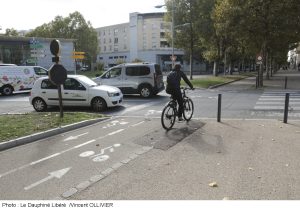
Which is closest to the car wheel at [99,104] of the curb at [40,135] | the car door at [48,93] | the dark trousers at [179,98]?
the car door at [48,93]

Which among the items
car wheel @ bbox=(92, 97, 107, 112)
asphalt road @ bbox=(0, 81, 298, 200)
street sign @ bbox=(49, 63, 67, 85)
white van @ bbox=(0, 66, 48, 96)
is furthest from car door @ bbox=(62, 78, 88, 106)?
white van @ bbox=(0, 66, 48, 96)

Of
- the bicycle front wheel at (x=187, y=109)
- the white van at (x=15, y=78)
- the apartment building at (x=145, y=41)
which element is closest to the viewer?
the bicycle front wheel at (x=187, y=109)

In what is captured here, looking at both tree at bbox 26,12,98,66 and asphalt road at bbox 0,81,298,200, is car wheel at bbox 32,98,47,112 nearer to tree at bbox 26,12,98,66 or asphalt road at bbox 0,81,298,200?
asphalt road at bbox 0,81,298,200

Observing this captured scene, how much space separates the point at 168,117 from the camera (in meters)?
9.08

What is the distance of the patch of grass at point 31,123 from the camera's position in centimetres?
827

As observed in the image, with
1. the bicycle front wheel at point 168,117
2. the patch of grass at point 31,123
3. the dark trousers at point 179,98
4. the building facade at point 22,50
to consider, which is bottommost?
the patch of grass at point 31,123

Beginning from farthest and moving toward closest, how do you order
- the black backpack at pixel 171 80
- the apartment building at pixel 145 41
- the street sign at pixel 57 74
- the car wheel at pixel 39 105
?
the apartment building at pixel 145 41, the car wheel at pixel 39 105, the street sign at pixel 57 74, the black backpack at pixel 171 80

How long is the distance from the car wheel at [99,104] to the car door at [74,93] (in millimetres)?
372

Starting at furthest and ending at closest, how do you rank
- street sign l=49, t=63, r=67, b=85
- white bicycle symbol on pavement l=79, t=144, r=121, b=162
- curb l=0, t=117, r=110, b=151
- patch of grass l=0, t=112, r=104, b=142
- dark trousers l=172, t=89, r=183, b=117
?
street sign l=49, t=63, r=67, b=85, dark trousers l=172, t=89, r=183, b=117, patch of grass l=0, t=112, r=104, b=142, curb l=0, t=117, r=110, b=151, white bicycle symbol on pavement l=79, t=144, r=121, b=162

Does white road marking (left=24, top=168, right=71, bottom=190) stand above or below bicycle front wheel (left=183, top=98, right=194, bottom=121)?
below

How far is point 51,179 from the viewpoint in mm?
5352

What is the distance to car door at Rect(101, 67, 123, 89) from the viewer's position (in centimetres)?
1856

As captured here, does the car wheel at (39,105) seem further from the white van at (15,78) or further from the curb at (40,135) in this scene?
the white van at (15,78)
